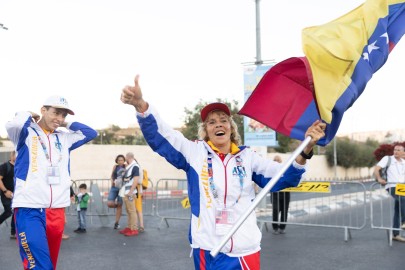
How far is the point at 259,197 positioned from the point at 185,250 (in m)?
6.08

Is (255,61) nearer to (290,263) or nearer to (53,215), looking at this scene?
(290,263)

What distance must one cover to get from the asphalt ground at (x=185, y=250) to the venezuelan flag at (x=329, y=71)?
4.05 meters

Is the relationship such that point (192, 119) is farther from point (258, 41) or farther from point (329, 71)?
point (329, 71)

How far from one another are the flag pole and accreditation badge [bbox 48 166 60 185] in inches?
98.6

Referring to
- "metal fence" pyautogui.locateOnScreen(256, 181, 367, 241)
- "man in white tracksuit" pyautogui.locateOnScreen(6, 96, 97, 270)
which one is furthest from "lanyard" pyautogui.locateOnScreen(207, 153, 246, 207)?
"metal fence" pyautogui.locateOnScreen(256, 181, 367, 241)

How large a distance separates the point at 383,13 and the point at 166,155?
1867 millimetres

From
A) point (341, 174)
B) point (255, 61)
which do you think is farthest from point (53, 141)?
point (341, 174)

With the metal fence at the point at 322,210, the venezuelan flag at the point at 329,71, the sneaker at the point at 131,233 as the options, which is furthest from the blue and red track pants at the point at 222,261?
the metal fence at the point at 322,210

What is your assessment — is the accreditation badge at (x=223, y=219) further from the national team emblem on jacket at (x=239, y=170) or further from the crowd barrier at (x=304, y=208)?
the crowd barrier at (x=304, y=208)

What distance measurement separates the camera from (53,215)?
186 inches

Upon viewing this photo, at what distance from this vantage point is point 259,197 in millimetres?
2799

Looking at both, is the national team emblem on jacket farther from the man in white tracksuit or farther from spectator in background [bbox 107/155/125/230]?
spectator in background [bbox 107/155/125/230]

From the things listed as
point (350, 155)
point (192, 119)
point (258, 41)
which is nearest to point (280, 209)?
point (258, 41)

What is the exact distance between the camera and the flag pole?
269 centimetres
